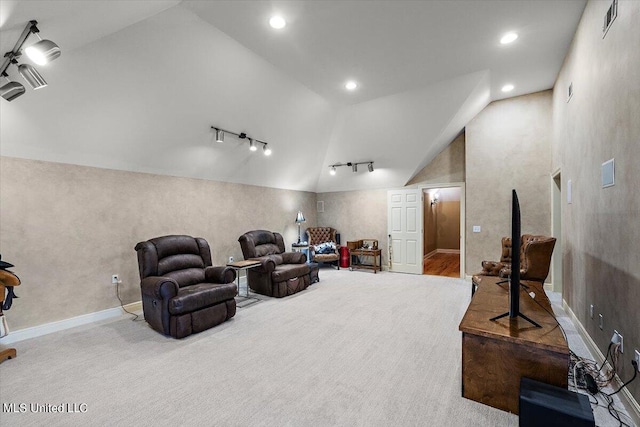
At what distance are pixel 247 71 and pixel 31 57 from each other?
2304mm

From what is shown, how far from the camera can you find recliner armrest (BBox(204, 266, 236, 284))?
392cm

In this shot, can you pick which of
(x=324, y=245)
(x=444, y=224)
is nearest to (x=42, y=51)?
(x=324, y=245)

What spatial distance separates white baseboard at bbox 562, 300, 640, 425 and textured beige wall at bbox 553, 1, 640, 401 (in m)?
0.06

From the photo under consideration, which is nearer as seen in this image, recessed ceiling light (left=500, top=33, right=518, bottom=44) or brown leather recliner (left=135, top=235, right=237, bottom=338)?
brown leather recliner (left=135, top=235, right=237, bottom=338)

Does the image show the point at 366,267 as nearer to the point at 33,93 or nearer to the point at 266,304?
the point at 266,304

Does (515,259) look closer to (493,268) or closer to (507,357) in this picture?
(507,357)

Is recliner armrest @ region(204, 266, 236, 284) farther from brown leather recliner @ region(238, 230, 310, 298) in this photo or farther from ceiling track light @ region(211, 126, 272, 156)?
ceiling track light @ region(211, 126, 272, 156)

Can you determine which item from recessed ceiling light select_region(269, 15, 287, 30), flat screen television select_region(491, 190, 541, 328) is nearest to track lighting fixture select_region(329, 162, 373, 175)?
recessed ceiling light select_region(269, 15, 287, 30)

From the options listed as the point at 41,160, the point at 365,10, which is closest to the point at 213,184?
the point at 41,160

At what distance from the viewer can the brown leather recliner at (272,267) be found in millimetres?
4781

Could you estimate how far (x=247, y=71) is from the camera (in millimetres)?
3910

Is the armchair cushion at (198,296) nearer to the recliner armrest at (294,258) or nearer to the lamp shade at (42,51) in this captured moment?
the recliner armrest at (294,258)

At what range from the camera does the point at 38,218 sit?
3361 millimetres

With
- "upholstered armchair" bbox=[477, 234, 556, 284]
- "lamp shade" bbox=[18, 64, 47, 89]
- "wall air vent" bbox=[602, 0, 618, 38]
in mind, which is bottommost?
"upholstered armchair" bbox=[477, 234, 556, 284]
